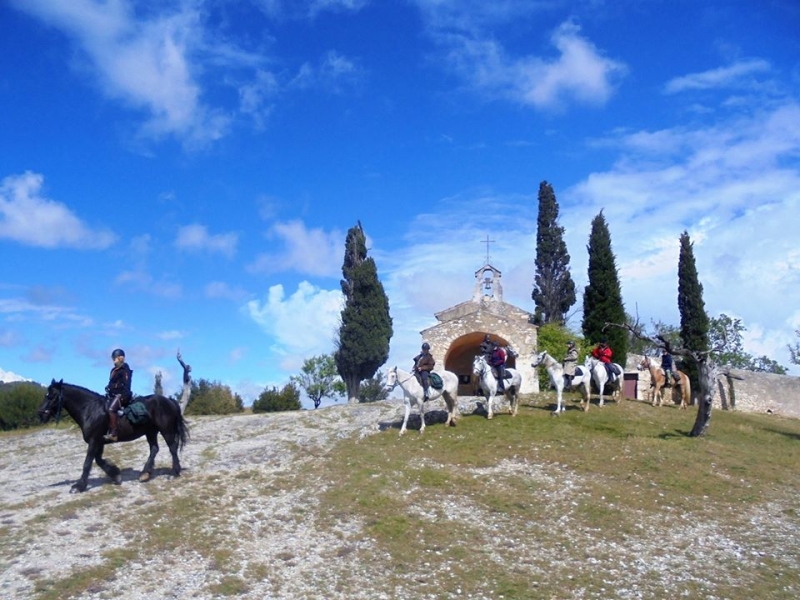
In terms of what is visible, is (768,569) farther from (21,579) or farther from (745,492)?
(21,579)

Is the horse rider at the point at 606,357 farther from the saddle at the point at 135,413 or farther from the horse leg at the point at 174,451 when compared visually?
the saddle at the point at 135,413

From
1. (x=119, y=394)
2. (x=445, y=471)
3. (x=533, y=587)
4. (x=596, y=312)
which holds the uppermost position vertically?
(x=596, y=312)

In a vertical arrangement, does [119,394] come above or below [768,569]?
above

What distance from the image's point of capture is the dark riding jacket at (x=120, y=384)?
1576cm

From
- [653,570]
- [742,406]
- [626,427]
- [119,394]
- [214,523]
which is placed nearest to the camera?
[653,570]

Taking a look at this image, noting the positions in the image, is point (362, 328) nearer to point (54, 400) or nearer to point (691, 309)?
point (691, 309)

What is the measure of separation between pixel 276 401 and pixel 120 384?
29595mm

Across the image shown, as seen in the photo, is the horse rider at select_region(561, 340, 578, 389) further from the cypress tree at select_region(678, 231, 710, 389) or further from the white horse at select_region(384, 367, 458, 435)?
the cypress tree at select_region(678, 231, 710, 389)

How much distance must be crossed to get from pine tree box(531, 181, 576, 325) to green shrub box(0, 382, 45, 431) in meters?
30.8

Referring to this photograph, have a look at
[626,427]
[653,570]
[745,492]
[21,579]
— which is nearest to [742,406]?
[626,427]

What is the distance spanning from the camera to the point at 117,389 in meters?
15.8

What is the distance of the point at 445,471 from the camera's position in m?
17.8

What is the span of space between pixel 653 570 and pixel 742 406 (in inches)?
1189

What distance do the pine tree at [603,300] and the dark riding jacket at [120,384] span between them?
82.8 ft
